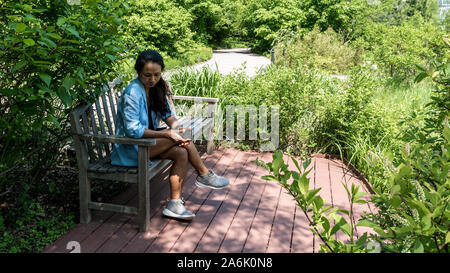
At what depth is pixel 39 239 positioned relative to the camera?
2.87 metres

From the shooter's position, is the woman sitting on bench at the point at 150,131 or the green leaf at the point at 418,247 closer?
the green leaf at the point at 418,247

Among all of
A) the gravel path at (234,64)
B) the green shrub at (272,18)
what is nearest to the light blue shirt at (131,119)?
the gravel path at (234,64)

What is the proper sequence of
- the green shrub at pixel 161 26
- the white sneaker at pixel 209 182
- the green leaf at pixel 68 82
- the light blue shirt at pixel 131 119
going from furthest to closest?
the green shrub at pixel 161 26, the white sneaker at pixel 209 182, the light blue shirt at pixel 131 119, the green leaf at pixel 68 82

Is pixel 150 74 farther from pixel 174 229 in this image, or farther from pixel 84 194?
pixel 174 229

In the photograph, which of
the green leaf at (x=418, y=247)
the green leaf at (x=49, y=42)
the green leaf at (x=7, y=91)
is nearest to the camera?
the green leaf at (x=418, y=247)

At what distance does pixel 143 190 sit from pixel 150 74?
99cm

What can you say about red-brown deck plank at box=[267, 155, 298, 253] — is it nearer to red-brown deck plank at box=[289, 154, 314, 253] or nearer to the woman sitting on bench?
red-brown deck plank at box=[289, 154, 314, 253]

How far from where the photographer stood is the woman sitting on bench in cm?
316

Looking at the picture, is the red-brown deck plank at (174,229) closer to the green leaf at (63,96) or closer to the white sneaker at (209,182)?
the white sneaker at (209,182)

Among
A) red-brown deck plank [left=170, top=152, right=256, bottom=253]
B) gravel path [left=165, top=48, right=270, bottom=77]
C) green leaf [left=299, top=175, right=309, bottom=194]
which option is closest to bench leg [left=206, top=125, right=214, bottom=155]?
red-brown deck plank [left=170, top=152, right=256, bottom=253]

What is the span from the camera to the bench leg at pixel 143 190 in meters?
3.00

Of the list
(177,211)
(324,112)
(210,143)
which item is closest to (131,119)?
(177,211)

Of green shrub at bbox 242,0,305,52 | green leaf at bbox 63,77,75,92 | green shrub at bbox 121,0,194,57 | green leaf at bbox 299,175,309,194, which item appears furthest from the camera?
green shrub at bbox 242,0,305,52
